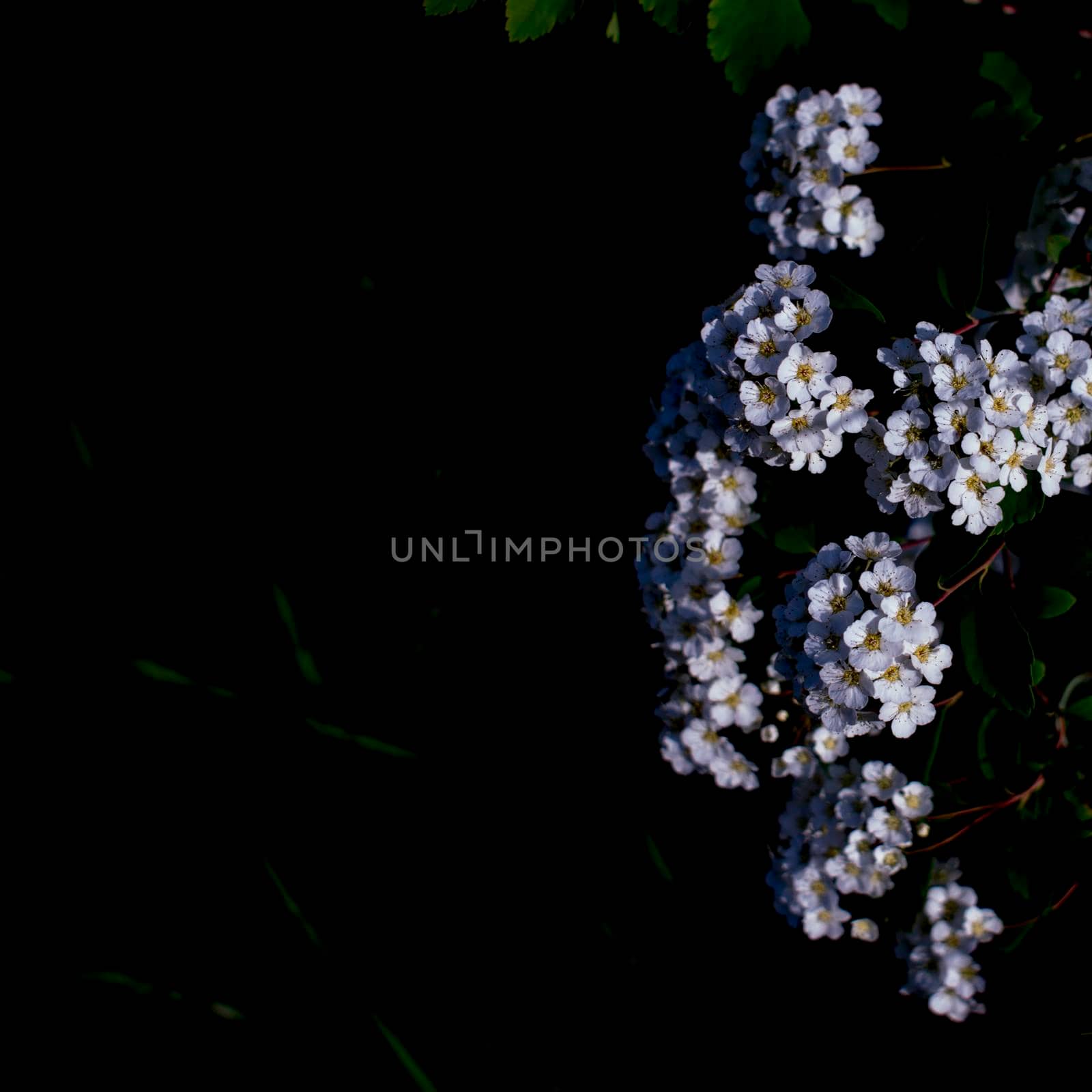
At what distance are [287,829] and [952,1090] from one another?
5.16 feet

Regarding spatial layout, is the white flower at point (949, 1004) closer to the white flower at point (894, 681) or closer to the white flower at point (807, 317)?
the white flower at point (894, 681)

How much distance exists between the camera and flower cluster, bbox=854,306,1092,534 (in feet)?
3.13

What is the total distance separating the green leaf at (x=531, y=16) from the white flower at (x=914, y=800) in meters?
1.16

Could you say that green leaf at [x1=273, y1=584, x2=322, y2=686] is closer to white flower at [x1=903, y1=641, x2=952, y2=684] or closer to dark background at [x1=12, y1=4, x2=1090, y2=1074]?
dark background at [x1=12, y1=4, x2=1090, y2=1074]

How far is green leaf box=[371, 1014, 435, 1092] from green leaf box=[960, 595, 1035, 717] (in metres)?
1.41

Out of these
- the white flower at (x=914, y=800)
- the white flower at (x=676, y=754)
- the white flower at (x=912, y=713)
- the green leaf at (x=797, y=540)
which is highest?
the green leaf at (x=797, y=540)

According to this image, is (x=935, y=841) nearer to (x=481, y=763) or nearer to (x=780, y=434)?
(x=780, y=434)

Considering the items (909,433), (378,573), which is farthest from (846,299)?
(378,573)

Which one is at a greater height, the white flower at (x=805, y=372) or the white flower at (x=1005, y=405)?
the white flower at (x=805, y=372)

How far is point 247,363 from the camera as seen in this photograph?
Result: 245cm

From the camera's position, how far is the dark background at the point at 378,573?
1896 mm

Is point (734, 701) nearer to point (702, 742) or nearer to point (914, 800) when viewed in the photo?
point (702, 742)

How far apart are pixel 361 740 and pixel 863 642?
1.28 m

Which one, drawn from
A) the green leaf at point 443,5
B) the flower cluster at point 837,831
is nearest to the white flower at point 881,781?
the flower cluster at point 837,831
